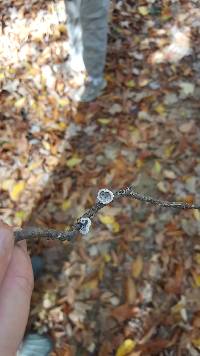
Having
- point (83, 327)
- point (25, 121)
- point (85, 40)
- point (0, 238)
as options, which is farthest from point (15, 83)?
point (0, 238)

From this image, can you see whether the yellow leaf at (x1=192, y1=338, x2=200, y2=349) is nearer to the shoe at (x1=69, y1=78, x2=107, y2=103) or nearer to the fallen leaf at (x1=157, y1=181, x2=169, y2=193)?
the fallen leaf at (x1=157, y1=181, x2=169, y2=193)

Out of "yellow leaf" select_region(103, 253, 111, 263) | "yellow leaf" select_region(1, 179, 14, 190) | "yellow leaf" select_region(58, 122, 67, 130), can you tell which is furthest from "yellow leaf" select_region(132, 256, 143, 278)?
"yellow leaf" select_region(58, 122, 67, 130)

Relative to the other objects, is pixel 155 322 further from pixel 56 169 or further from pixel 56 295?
pixel 56 169

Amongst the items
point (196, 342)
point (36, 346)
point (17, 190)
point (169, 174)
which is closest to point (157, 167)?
point (169, 174)

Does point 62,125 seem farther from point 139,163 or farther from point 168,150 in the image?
point 168,150

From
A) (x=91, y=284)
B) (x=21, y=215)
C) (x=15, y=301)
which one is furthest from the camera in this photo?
(x=21, y=215)

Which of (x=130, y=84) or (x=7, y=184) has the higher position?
(x=130, y=84)
